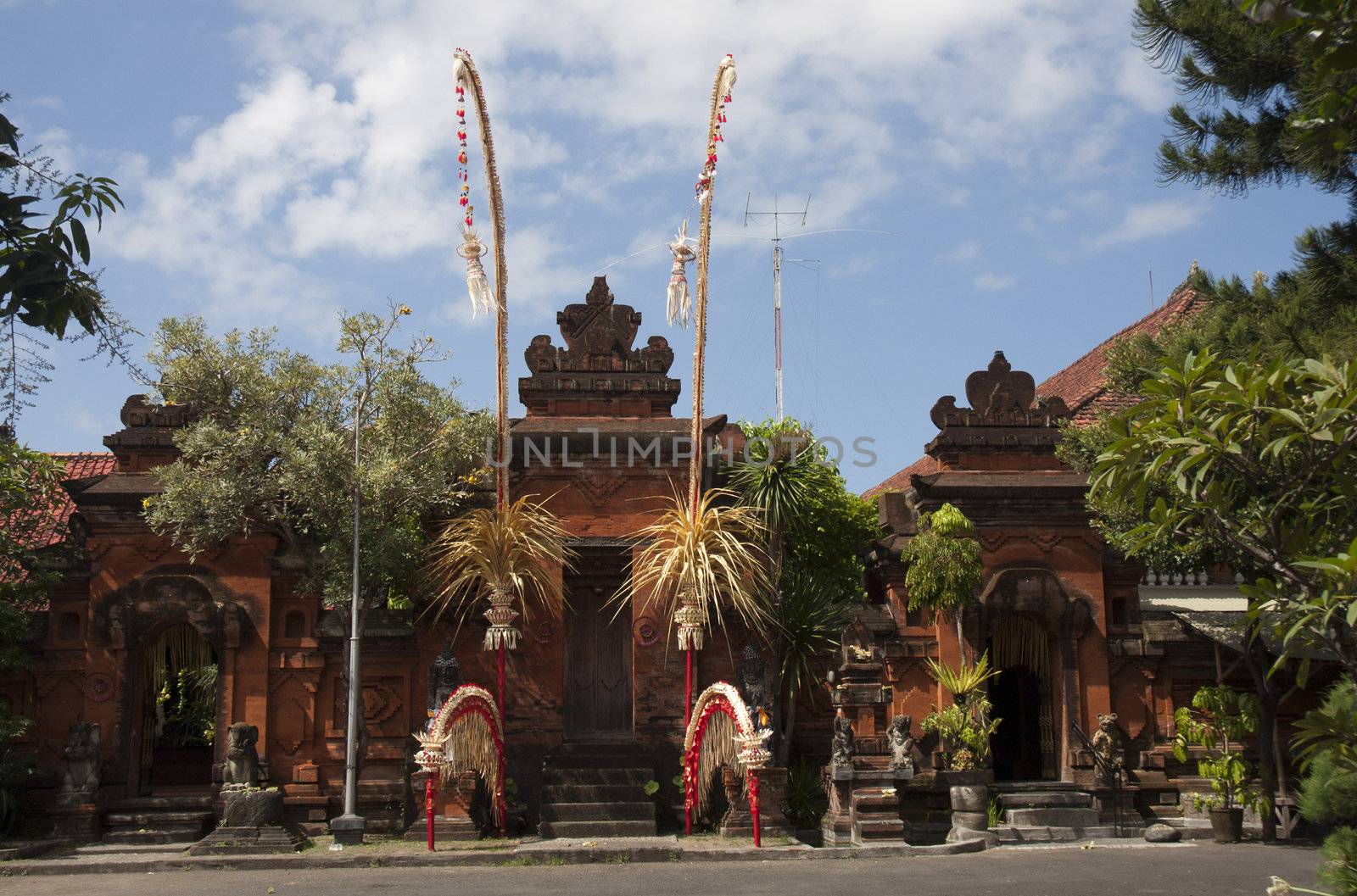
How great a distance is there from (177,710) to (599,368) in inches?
382

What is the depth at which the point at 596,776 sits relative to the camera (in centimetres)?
1509

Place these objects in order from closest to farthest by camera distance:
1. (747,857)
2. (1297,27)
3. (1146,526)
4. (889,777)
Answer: (1297,27), (1146,526), (747,857), (889,777)

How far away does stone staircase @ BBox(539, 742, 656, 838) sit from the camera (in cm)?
1436

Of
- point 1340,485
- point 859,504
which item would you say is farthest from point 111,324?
point 859,504

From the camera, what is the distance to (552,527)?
51.8 feet

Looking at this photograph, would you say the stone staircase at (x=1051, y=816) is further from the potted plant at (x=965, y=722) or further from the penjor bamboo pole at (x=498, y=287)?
the penjor bamboo pole at (x=498, y=287)

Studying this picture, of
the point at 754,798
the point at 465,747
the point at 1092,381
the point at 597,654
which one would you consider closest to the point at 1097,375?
the point at 1092,381

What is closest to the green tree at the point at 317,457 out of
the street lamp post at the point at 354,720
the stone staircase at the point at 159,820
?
the street lamp post at the point at 354,720

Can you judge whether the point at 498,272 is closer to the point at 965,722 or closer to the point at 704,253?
the point at 704,253

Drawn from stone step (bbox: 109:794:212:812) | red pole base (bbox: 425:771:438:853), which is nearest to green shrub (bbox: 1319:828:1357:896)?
red pole base (bbox: 425:771:438:853)

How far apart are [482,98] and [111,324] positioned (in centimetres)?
1213

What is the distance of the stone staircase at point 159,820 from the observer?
1515cm

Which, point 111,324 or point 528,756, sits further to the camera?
point 528,756

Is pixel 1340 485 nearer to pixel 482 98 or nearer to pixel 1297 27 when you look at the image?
pixel 1297 27
